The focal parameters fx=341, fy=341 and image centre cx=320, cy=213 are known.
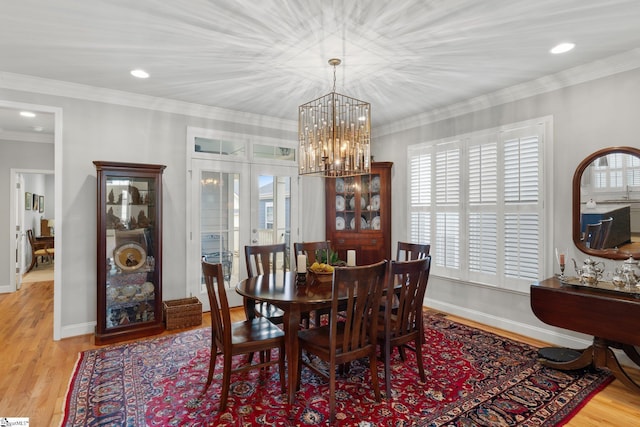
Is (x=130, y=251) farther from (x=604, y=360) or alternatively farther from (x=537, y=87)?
(x=537, y=87)

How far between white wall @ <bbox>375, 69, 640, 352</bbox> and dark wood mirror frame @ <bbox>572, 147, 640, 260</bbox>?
65mm

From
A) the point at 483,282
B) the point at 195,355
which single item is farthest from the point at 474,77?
the point at 195,355

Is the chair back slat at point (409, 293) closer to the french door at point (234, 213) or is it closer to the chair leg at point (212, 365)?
the chair leg at point (212, 365)

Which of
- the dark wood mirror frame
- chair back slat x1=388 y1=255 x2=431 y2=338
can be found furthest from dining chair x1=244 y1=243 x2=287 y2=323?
the dark wood mirror frame

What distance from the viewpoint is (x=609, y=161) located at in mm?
2971

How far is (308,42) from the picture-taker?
8.56 ft

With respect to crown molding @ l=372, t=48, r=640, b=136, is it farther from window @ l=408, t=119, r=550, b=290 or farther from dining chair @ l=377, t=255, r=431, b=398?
dining chair @ l=377, t=255, r=431, b=398

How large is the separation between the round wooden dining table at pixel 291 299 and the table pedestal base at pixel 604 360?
202 centimetres

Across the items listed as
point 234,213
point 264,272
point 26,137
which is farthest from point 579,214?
point 26,137

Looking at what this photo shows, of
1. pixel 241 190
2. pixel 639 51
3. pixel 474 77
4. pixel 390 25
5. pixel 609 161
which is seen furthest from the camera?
pixel 241 190

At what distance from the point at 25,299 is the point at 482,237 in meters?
6.36

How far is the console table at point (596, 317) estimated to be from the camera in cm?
235

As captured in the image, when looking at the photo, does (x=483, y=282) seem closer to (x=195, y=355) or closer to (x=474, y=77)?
(x=474, y=77)

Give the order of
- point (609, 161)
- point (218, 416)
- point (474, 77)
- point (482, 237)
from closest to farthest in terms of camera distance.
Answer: point (218, 416) < point (609, 161) < point (474, 77) < point (482, 237)
